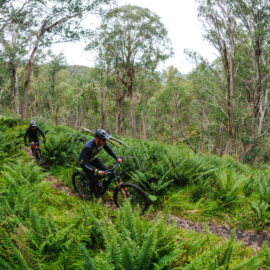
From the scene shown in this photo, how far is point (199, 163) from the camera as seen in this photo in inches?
273

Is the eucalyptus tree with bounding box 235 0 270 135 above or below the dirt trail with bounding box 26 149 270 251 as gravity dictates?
above

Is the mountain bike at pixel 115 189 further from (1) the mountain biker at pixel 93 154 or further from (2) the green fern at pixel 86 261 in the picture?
(2) the green fern at pixel 86 261

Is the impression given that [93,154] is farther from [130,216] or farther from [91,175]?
[130,216]

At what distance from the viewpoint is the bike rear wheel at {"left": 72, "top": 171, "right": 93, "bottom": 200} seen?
19.1 ft

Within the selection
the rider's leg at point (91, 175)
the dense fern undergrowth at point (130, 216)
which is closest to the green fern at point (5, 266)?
the dense fern undergrowth at point (130, 216)

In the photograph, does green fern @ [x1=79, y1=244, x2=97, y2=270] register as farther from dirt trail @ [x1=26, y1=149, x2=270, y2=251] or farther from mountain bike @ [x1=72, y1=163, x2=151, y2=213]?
dirt trail @ [x1=26, y1=149, x2=270, y2=251]

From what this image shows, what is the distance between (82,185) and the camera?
595 centimetres

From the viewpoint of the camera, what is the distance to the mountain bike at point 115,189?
4754 mm

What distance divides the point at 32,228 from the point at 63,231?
571 millimetres

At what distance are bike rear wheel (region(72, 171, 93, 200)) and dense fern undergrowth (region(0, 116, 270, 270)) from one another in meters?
0.37

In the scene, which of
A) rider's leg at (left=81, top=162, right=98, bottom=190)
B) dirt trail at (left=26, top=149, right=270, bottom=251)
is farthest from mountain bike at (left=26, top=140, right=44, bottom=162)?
dirt trail at (left=26, top=149, right=270, bottom=251)

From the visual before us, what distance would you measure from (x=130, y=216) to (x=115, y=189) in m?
2.15

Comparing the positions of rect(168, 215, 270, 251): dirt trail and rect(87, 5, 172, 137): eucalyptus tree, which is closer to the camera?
rect(168, 215, 270, 251): dirt trail

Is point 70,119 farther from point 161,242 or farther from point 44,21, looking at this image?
point 161,242
